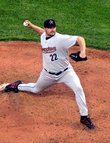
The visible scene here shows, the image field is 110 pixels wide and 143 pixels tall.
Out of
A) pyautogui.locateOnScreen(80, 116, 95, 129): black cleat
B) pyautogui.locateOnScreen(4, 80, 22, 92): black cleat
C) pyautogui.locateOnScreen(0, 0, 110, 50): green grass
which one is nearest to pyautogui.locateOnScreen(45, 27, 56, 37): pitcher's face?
pyautogui.locateOnScreen(4, 80, 22, 92): black cleat

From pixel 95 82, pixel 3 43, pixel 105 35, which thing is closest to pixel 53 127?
pixel 95 82

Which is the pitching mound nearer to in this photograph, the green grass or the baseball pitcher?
the baseball pitcher

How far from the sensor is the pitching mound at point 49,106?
8.74 meters

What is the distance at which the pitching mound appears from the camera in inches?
344

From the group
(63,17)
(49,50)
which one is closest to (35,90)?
(49,50)

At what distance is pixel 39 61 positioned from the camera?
11.6 metres

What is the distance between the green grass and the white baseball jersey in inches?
145

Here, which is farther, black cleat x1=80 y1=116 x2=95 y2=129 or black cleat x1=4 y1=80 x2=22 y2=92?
black cleat x1=4 y1=80 x2=22 y2=92

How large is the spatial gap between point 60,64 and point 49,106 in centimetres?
103

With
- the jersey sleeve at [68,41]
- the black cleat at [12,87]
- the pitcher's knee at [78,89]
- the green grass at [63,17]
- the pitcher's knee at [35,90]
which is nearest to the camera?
the jersey sleeve at [68,41]

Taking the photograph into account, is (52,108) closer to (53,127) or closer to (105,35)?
(53,127)

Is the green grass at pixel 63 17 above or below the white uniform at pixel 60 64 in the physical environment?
below

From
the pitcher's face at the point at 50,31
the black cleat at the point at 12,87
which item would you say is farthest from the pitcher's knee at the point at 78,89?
the black cleat at the point at 12,87

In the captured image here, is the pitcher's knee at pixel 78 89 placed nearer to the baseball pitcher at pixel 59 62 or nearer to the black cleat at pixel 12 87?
the baseball pitcher at pixel 59 62
